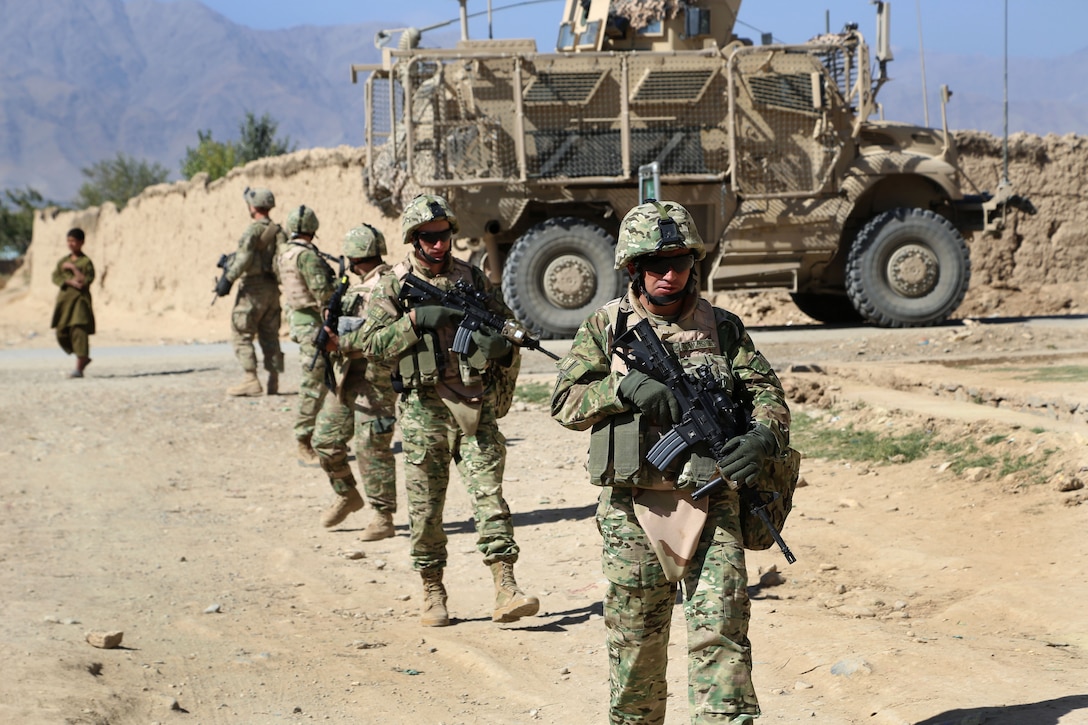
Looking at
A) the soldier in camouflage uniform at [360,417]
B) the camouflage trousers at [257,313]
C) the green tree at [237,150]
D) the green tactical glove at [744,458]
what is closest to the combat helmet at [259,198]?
the camouflage trousers at [257,313]

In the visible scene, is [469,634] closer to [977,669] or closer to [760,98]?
[977,669]

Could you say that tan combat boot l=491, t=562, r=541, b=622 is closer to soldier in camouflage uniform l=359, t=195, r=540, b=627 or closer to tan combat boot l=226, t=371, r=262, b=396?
soldier in camouflage uniform l=359, t=195, r=540, b=627

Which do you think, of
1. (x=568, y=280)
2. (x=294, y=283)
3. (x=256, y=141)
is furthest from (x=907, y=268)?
(x=256, y=141)

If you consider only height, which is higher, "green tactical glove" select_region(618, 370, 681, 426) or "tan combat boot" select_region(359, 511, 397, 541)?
"green tactical glove" select_region(618, 370, 681, 426)

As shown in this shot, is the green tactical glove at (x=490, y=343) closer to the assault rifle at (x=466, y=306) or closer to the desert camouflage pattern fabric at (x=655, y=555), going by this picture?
the assault rifle at (x=466, y=306)

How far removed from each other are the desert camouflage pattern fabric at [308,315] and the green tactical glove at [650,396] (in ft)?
15.7

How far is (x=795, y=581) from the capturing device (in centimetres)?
594

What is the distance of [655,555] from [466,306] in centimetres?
206

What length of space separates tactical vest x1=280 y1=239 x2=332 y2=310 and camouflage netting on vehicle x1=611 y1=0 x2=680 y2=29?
250 inches

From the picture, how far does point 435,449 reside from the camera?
215 inches

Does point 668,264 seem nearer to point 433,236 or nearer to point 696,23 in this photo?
point 433,236

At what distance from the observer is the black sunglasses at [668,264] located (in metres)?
3.62

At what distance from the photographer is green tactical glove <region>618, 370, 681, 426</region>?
11.4ft

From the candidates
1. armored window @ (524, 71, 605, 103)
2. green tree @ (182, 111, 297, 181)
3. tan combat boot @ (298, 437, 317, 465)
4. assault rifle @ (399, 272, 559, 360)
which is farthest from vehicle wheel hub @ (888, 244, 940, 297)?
green tree @ (182, 111, 297, 181)
